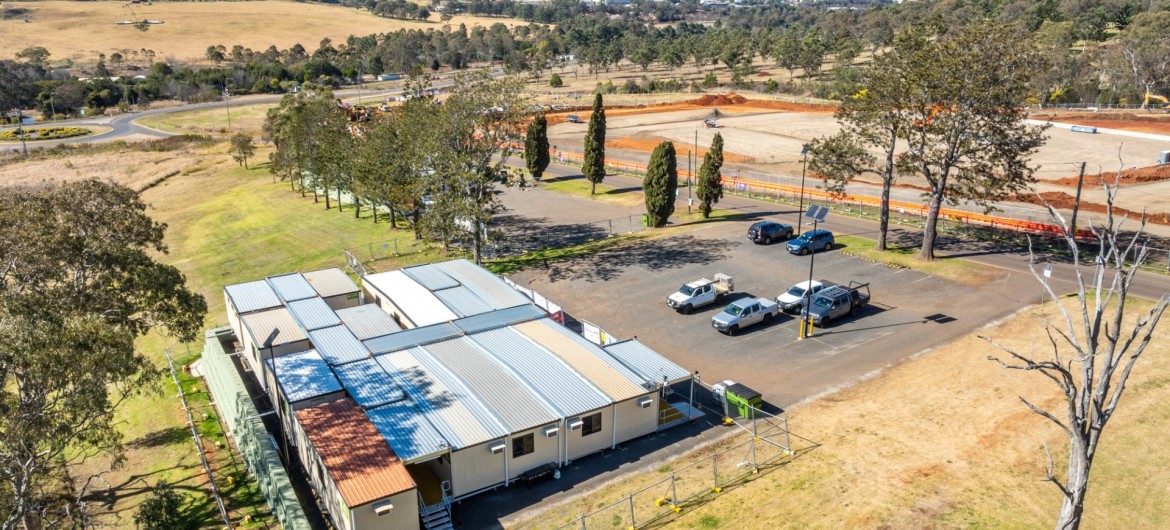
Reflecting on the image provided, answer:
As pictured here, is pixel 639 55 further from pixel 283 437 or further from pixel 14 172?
pixel 283 437

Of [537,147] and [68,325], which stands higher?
[537,147]

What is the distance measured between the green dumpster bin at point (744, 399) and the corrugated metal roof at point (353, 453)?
13.4 meters

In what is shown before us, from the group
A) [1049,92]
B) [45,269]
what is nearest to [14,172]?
[45,269]

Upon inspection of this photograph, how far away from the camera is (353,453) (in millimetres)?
24609

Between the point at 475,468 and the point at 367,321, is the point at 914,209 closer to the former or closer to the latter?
the point at 367,321

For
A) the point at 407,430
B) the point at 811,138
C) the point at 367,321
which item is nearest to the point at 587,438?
the point at 407,430

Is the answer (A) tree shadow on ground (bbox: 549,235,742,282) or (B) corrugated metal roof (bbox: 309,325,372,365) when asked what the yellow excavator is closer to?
(A) tree shadow on ground (bbox: 549,235,742,282)

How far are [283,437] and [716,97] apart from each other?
11522 centimetres

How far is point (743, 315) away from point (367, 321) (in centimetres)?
1906

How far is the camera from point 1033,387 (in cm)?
3083

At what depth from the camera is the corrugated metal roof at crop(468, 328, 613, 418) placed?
2777 cm

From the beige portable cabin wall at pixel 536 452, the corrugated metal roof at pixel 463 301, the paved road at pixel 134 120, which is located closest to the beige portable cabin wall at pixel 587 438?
the beige portable cabin wall at pixel 536 452

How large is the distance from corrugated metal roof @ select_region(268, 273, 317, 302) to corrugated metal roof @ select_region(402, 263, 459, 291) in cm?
559

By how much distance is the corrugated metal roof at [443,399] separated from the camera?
1019 inches
